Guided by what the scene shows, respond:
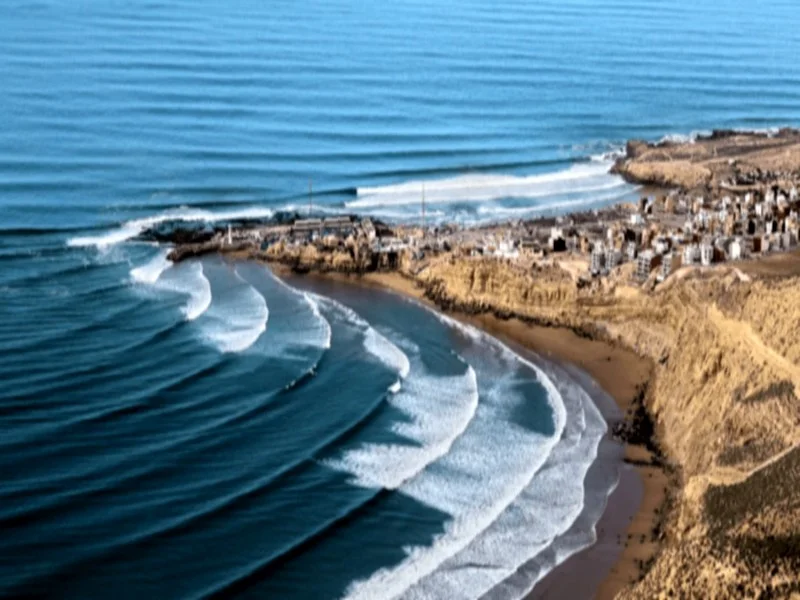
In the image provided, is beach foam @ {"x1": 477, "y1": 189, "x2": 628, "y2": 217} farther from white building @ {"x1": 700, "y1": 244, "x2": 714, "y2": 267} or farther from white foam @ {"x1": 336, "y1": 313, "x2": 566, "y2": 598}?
white foam @ {"x1": 336, "y1": 313, "x2": 566, "y2": 598}

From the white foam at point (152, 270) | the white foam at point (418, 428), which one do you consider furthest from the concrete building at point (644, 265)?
the white foam at point (152, 270)

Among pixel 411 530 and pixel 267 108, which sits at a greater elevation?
pixel 267 108

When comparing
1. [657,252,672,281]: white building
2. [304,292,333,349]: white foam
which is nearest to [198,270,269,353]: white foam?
[304,292,333,349]: white foam

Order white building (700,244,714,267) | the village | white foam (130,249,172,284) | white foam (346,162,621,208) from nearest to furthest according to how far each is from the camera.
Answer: white building (700,244,714,267), the village, white foam (130,249,172,284), white foam (346,162,621,208)

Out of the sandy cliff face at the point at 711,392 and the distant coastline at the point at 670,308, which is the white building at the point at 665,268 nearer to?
the distant coastline at the point at 670,308

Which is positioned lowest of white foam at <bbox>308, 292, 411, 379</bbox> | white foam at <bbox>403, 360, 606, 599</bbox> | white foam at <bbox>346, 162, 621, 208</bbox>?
white foam at <bbox>403, 360, 606, 599</bbox>

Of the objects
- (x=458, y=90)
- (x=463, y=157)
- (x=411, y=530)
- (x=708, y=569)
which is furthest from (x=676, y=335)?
→ (x=458, y=90)

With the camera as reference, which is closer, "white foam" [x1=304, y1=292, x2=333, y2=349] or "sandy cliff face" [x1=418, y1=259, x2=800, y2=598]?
"sandy cliff face" [x1=418, y1=259, x2=800, y2=598]

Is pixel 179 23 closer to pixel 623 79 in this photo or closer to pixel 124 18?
pixel 124 18
